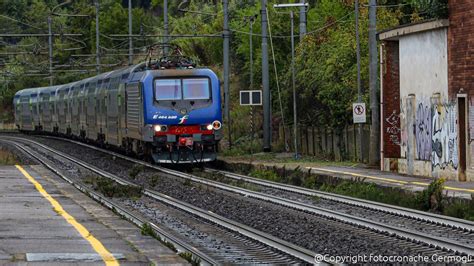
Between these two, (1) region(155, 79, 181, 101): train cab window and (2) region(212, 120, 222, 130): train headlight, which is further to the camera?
(2) region(212, 120, 222, 130): train headlight

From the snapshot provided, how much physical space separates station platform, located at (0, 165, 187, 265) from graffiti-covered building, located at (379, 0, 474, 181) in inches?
386

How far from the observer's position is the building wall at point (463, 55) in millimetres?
25641

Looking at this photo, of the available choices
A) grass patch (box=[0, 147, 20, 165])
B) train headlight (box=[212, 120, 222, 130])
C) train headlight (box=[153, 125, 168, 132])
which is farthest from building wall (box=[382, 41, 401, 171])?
grass patch (box=[0, 147, 20, 165])

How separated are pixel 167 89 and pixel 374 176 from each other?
28.3ft

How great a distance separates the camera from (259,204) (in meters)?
22.5

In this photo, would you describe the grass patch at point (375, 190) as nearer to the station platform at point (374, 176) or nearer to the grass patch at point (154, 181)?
the station platform at point (374, 176)

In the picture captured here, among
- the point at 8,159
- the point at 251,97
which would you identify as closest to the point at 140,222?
the point at 251,97

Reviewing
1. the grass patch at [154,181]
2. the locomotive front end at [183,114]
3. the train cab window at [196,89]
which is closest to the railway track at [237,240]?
the grass patch at [154,181]

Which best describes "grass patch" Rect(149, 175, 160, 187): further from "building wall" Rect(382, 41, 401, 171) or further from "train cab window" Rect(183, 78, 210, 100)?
"building wall" Rect(382, 41, 401, 171)

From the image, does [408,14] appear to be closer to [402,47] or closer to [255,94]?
[255,94]

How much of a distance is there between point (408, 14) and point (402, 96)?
16343 mm

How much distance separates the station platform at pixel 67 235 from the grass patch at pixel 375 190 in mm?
6429

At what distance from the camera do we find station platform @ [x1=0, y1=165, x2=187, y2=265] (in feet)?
39.7

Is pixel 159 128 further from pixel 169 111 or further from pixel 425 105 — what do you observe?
pixel 425 105
